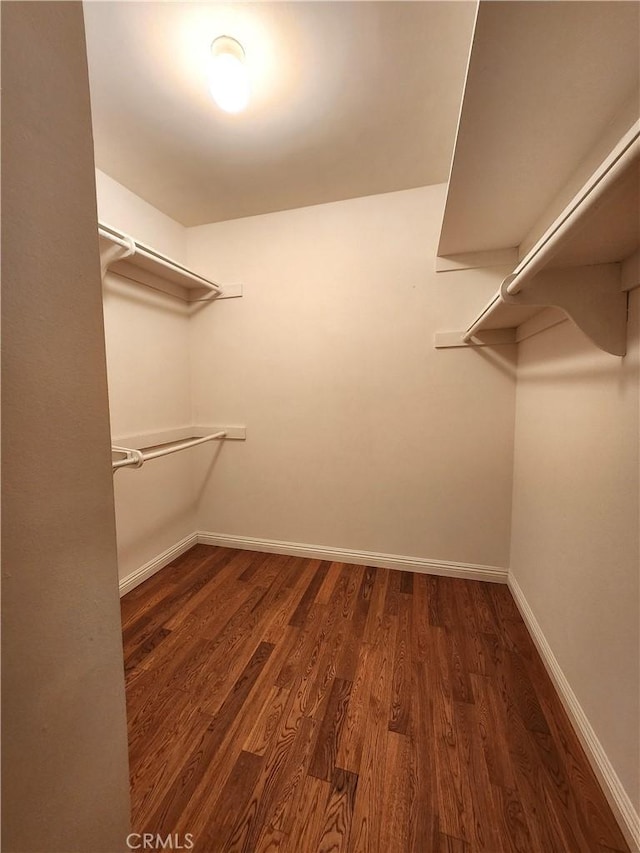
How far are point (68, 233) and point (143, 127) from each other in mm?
1554

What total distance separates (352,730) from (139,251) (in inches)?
90.6

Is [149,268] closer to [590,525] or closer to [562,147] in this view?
[562,147]

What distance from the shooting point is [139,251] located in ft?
5.43

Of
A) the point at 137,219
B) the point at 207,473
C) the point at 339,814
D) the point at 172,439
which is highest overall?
the point at 137,219

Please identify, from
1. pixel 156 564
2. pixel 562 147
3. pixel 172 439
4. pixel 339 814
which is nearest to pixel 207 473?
pixel 172 439

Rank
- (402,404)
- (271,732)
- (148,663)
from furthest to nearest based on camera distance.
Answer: (402,404)
(148,663)
(271,732)

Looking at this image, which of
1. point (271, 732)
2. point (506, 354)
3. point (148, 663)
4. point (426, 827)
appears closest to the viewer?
point (426, 827)

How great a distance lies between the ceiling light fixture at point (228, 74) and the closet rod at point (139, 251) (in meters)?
0.71

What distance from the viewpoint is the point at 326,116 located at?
1444mm

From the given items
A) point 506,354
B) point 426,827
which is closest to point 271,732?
point 426,827

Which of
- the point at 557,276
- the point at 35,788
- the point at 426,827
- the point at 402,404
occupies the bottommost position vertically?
the point at 426,827

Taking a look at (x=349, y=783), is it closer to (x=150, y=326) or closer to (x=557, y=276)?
(x=557, y=276)

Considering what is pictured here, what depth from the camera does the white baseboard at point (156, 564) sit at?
194 cm

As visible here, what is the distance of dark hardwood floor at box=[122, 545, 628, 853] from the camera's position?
0.88 m
